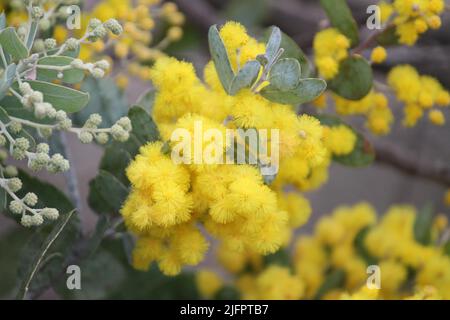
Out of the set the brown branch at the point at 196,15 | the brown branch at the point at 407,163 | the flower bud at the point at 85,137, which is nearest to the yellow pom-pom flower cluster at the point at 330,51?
the flower bud at the point at 85,137

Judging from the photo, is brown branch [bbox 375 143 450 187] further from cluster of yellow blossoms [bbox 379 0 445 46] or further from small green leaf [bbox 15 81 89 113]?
small green leaf [bbox 15 81 89 113]

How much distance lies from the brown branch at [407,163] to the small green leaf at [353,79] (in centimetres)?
56

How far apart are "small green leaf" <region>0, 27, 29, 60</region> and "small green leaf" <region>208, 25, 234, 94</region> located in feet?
0.69

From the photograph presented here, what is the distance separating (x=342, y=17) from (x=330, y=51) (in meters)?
0.05

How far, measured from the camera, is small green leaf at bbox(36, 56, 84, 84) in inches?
33.5

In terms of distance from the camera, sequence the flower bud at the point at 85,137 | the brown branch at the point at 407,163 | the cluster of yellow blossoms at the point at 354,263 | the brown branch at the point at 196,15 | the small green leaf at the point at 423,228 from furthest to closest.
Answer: the brown branch at the point at 196,15 < the brown branch at the point at 407,163 < the small green leaf at the point at 423,228 < the cluster of yellow blossoms at the point at 354,263 < the flower bud at the point at 85,137

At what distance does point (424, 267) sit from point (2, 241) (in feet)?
2.70

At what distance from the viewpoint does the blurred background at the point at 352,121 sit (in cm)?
136

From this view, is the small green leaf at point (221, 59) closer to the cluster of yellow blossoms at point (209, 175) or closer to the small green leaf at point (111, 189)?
the cluster of yellow blossoms at point (209, 175)

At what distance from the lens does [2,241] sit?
1.46 meters

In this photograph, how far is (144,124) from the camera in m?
0.92

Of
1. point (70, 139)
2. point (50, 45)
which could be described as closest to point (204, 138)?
point (50, 45)

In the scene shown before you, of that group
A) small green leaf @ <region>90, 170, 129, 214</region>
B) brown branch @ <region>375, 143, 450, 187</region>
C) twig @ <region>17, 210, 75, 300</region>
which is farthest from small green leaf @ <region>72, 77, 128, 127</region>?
brown branch @ <region>375, 143, 450, 187</region>
